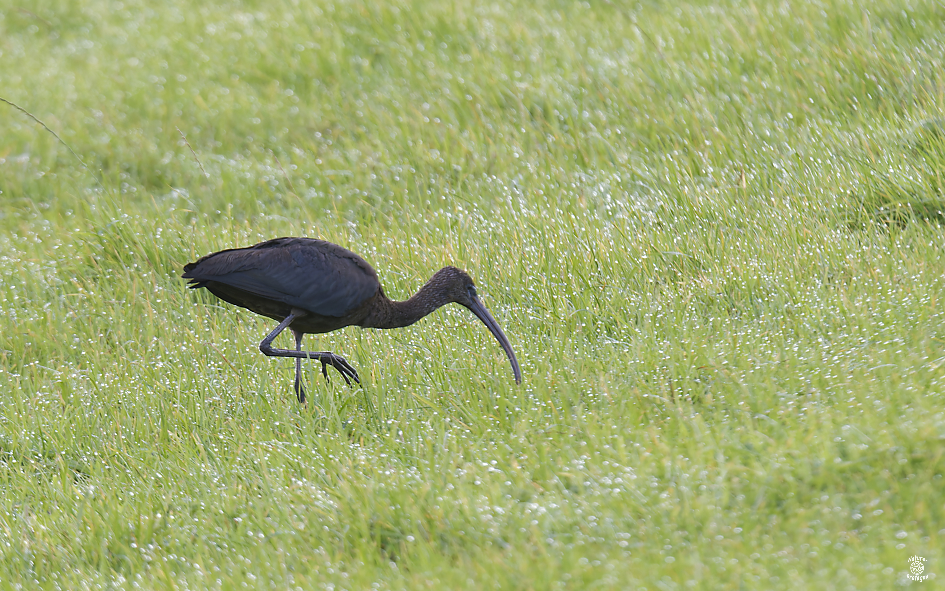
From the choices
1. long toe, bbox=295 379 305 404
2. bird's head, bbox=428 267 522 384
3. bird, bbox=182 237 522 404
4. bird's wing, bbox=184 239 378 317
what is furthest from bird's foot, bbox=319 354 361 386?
bird's head, bbox=428 267 522 384

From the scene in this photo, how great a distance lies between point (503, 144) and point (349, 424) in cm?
354

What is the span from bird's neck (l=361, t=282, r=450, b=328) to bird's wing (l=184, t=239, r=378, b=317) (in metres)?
0.18

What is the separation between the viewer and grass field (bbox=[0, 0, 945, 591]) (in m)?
3.47

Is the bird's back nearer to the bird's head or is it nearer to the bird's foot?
the bird's foot

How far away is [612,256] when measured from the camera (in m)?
5.73

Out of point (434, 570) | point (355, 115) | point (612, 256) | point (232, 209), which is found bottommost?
point (434, 570)

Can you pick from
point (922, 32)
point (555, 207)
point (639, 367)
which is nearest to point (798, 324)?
point (639, 367)

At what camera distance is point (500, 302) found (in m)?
5.76

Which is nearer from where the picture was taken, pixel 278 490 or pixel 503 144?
pixel 278 490

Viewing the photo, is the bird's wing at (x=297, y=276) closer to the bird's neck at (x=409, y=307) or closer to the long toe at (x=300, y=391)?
the bird's neck at (x=409, y=307)

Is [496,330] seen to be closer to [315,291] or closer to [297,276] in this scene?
[315,291]

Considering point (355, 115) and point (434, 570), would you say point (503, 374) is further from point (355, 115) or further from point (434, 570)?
point (355, 115)

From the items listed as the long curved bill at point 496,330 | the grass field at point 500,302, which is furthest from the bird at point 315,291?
the grass field at point 500,302

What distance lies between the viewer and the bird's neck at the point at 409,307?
17.2 feet
